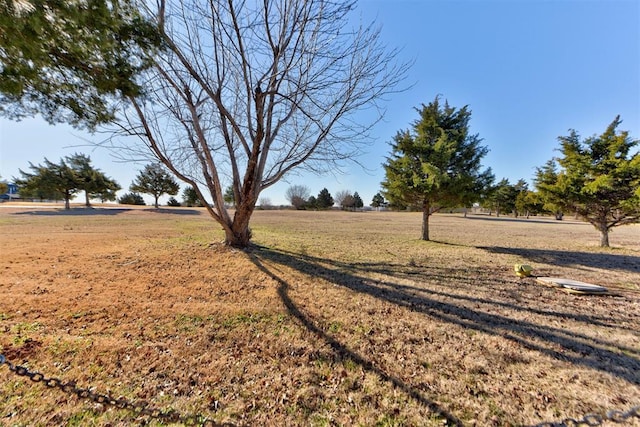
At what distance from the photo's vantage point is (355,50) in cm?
550

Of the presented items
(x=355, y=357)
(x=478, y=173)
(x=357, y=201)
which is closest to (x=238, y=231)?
(x=355, y=357)

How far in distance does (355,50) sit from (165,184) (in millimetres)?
36310

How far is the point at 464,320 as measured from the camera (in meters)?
3.44

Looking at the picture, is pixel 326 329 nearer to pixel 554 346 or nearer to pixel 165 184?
pixel 554 346

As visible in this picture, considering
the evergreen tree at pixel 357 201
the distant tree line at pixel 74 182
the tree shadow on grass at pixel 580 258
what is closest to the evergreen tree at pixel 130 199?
the distant tree line at pixel 74 182

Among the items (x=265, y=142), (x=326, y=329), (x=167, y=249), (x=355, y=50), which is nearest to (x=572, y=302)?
(x=326, y=329)

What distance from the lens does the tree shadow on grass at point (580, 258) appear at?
22.7ft

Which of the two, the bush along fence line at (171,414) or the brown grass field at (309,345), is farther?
the brown grass field at (309,345)

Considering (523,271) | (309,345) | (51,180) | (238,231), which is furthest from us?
(51,180)

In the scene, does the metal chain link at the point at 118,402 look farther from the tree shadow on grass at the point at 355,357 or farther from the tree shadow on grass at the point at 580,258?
the tree shadow on grass at the point at 580,258

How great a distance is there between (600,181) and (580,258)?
322 cm

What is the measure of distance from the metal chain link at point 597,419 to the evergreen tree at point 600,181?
10.9m

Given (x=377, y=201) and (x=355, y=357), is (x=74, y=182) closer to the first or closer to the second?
(x=355, y=357)

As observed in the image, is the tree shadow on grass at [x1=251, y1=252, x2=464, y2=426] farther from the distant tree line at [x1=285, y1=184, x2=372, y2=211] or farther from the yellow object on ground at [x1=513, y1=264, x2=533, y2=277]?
the distant tree line at [x1=285, y1=184, x2=372, y2=211]
